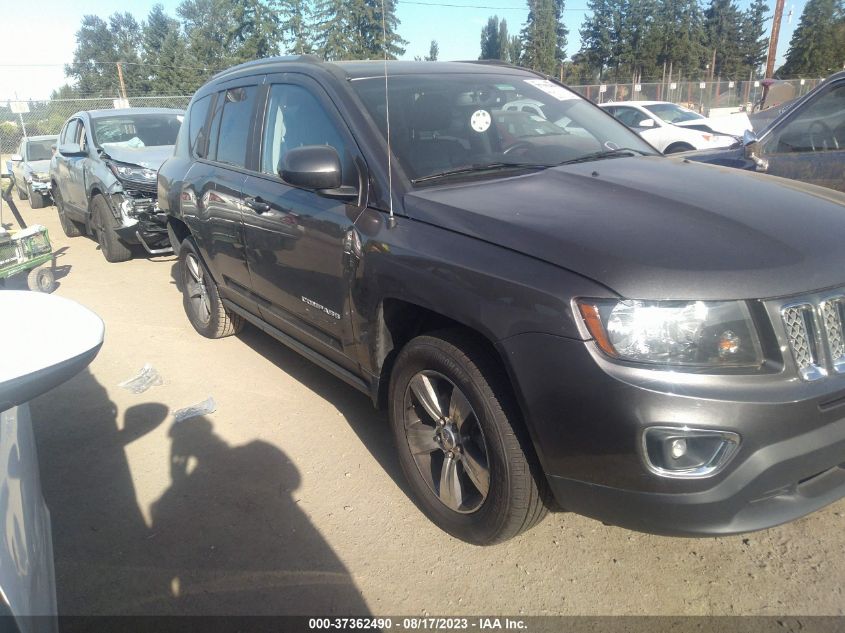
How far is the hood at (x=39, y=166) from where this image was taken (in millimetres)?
14133

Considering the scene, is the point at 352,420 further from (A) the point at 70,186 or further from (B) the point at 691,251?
(A) the point at 70,186

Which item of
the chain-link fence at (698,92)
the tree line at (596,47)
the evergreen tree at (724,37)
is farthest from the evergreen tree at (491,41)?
the chain-link fence at (698,92)

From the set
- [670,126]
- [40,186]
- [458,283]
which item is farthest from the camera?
[40,186]

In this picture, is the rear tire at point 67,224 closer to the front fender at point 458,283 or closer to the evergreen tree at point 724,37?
the front fender at point 458,283

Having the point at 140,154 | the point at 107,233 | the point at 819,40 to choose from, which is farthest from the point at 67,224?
the point at 819,40

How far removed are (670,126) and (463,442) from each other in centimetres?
1277

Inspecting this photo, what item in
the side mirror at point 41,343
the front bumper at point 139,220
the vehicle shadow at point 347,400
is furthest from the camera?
the front bumper at point 139,220

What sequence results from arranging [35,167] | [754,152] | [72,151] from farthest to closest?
[35,167], [72,151], [754,152]

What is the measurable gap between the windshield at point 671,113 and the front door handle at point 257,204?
12.5 m

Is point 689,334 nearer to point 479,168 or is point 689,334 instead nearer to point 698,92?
point 479,168

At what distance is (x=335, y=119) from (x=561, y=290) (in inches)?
64.2

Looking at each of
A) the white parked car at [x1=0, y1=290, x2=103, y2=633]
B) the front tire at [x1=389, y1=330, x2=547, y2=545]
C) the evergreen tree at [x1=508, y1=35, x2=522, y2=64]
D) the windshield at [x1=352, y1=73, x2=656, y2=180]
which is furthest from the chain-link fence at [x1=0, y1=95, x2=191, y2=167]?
the evergreen tree at [x1=508, y1=35, x2=522, y2=64]

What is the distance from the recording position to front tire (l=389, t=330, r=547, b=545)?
2.27 meters

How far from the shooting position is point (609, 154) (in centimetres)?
330
